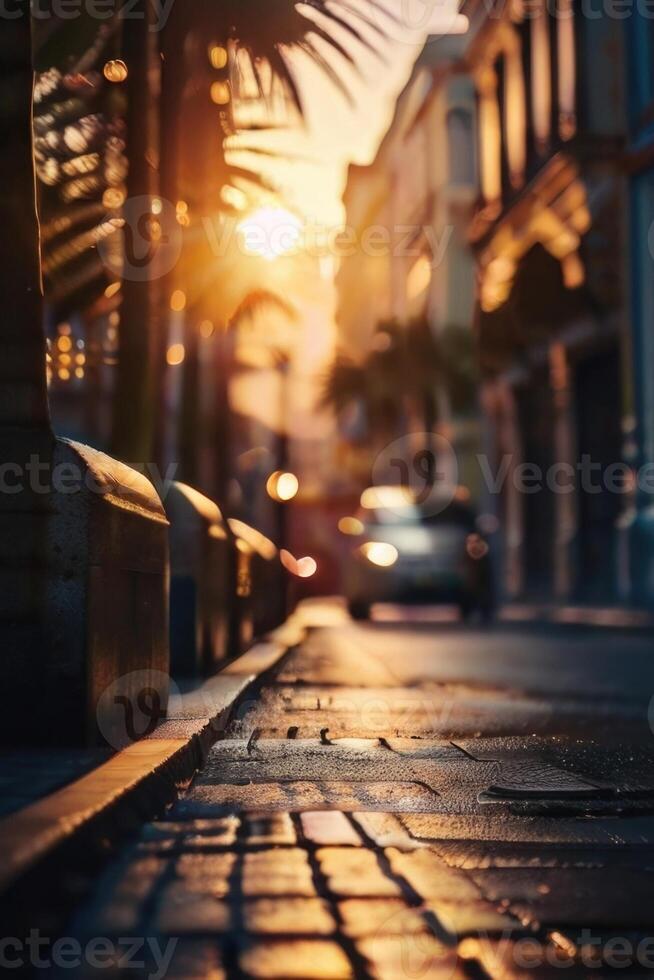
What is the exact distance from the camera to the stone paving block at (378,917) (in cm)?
307

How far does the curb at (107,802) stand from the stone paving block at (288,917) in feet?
1.36

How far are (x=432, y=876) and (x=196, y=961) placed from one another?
920 millimetres

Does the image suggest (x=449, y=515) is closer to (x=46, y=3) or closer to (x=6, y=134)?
(x=46, y=3)

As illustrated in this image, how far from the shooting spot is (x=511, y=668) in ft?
36.9

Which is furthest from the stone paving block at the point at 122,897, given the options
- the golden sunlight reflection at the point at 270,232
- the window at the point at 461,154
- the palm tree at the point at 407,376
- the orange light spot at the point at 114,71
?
the window at the point at 461,154

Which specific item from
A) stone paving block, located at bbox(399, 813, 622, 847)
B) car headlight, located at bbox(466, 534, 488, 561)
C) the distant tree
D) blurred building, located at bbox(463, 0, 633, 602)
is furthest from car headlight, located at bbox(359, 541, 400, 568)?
the distant tree

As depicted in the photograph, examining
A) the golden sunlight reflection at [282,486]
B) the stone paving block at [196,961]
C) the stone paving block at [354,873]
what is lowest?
the stone paving block at [196,961]

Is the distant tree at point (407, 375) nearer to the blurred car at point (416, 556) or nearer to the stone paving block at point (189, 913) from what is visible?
the blurred car at point (416, 556)

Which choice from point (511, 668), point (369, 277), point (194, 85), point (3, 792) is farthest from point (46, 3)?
point (369, 277)

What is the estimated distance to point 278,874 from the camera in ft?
11.8

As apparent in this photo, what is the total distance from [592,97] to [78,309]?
12.5 m

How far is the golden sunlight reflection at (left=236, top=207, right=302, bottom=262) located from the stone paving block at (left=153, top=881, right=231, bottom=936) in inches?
545

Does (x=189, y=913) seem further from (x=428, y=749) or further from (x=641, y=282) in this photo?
(x=641, y=282)

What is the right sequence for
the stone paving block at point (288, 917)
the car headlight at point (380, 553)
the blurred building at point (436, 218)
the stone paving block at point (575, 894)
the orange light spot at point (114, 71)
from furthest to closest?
the blurred building at point (436, 218), the car headlight at point (380, 553), the orange light spot at point (114, 71), the stone paving block at point (575, 894), the stone paving block at point (288, 917)
